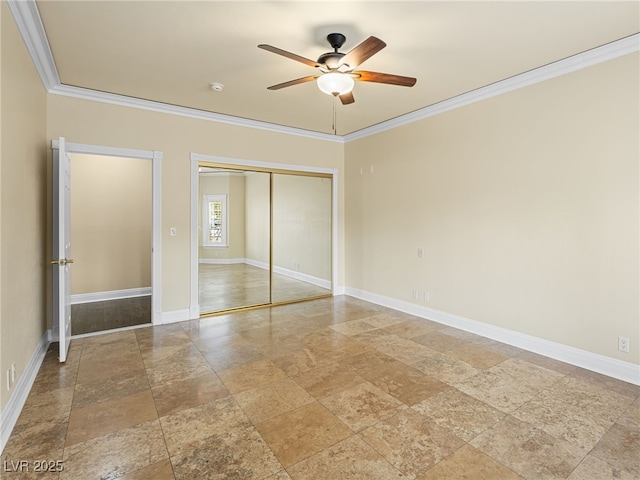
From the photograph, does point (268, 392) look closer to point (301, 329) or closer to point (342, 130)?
point (301, 329)

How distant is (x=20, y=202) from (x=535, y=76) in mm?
4996

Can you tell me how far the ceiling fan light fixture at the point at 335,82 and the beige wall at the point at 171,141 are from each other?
2.65 meters

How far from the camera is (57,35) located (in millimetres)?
2906

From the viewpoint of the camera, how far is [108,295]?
6223 millimetres

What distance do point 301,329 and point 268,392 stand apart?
167 cm

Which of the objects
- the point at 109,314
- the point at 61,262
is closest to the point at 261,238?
the point at 109,314

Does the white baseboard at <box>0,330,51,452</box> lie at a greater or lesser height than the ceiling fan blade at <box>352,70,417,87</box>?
lesser

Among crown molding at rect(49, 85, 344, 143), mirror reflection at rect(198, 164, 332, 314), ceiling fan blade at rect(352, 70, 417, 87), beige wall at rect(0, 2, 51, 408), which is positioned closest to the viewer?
beige wall at rect(0, 2, 51, 408)

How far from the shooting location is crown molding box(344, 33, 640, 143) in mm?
3012

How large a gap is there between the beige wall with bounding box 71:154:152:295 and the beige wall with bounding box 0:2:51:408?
8.45 ft

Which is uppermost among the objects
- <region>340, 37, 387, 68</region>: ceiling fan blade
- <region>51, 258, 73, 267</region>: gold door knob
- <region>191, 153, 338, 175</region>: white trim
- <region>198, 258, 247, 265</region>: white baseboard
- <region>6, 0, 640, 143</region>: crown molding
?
<region>6, 0, 640, 143</region>: crown molding

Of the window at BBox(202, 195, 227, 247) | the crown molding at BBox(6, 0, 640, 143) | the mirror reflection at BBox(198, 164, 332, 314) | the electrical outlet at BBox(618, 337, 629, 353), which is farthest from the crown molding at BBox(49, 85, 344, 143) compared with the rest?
the electrical outlet at BBox(618, 337, 629, 353)

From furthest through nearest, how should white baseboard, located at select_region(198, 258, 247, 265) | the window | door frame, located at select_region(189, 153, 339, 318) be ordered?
the window, white baseboard, located at select_region(198, 258, 247, 265), door frame, located at select_region(189, 153, 339, 318)

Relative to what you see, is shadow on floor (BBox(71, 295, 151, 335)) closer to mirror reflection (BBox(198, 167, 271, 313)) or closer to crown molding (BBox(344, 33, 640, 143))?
mirror reflection (BBox(198, 167, 271, 313))
